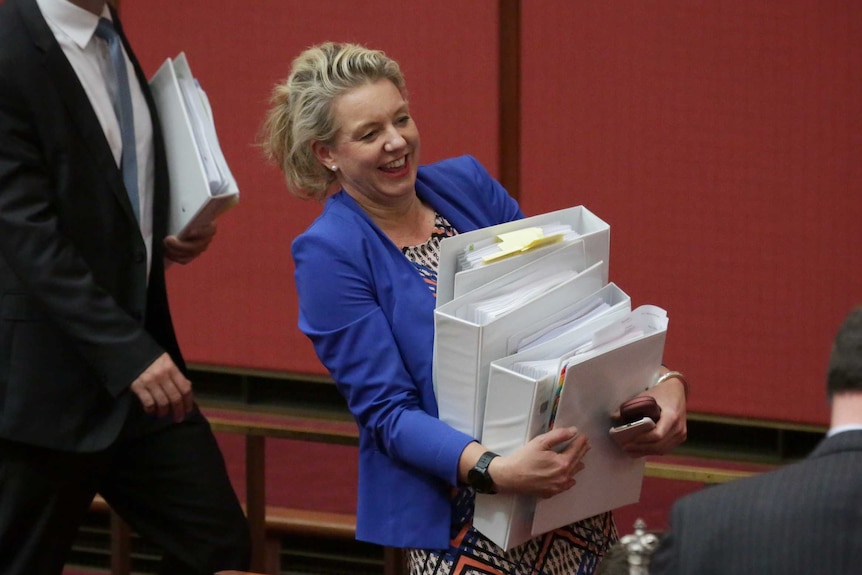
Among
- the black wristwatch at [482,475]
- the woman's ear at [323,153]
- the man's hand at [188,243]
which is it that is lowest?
the black wristwatch at [482,475]

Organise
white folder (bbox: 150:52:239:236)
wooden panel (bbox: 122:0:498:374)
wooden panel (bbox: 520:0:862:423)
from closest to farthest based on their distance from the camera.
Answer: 1. white folder (bbox: 150:52:239:236)
2. wooden panel (bbox: 520:0:862:423)
3. wooden panel (bbox: 122:0:498:374)

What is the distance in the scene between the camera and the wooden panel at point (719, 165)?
3164 millimetres

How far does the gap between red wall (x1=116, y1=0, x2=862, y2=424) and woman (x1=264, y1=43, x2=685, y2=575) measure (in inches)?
50.4

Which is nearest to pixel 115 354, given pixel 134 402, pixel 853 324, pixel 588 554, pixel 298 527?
pixel 134 402

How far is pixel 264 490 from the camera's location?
2.79m

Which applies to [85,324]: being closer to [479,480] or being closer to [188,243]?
[188,243]

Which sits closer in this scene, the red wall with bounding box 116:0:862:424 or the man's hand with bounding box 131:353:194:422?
the man's hand with bounding box 131:353:194:422

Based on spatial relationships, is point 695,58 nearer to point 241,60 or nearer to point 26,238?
point 241,60

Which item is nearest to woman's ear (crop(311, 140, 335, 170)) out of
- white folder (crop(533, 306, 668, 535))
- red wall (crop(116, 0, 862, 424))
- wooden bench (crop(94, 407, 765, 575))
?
white folder (crop(533, 306, 668, 535))

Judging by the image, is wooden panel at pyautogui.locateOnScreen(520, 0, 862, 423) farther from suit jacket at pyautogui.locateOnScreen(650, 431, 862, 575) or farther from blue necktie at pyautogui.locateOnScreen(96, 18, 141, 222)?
suit jacket at pyautogui.locateOnScreen(650, 431, 862, 575)

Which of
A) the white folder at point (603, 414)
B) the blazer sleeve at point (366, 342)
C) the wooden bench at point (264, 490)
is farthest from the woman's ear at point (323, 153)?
the wooden bench at point (264, 490)

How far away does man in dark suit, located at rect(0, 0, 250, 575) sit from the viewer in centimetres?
224

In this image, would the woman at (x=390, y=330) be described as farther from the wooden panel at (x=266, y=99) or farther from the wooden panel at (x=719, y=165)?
the wooden panel at (x=266, y=99)

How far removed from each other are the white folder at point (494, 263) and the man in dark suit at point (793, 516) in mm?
801
